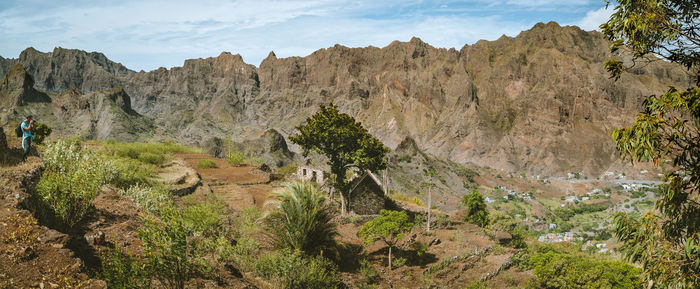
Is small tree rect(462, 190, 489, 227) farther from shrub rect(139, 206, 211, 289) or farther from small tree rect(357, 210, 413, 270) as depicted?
shrub rect(139, 206, 211, 289)

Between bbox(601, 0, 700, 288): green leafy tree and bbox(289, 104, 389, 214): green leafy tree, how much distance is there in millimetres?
16466

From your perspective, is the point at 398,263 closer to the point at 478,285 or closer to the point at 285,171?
the point at 478,285

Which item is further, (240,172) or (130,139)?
(130,139)

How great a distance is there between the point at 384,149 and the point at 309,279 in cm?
1360

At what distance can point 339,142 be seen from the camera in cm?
2305

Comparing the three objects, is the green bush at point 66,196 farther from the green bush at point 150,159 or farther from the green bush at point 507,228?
the green bush at point 507,228

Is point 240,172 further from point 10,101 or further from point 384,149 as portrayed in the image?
point 10,101

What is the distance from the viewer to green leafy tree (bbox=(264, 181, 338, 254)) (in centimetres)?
1366

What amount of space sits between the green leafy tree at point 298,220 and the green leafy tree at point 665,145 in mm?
9541

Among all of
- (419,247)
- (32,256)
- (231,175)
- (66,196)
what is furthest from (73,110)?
(32,256)

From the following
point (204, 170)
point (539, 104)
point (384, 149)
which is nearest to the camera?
point (384, 149)

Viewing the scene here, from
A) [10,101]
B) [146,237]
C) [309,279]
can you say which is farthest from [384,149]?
[10,101]

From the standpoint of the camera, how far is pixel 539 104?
494 ft

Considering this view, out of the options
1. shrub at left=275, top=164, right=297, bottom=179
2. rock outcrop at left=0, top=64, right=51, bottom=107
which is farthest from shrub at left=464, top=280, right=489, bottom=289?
rock outcrop at left=0, top=64, right=51, bottom=107
